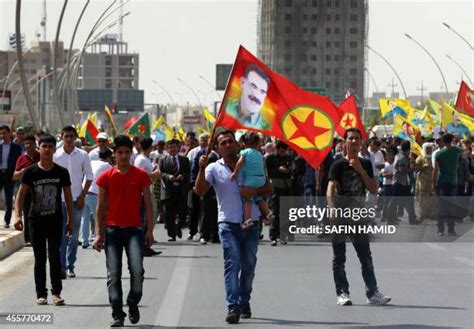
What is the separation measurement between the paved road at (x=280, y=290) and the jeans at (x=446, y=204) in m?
2.85

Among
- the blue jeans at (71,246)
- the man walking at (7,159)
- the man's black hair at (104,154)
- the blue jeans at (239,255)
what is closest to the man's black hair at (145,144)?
the man's black hair at (104,154)

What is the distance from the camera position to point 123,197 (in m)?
11.9

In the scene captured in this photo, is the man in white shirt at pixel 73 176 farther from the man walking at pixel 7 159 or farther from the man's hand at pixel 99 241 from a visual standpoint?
the man walking at pixel 7 159

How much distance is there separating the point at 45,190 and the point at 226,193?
72.8 inches

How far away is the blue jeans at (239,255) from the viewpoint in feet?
39.9

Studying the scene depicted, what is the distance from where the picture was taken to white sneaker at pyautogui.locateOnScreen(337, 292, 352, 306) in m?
13.2

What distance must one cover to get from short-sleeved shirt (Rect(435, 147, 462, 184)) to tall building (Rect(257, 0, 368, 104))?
462 ft

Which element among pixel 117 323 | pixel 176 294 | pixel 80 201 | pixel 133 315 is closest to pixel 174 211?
pixel 80 201

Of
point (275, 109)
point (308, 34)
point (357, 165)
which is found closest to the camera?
point (357, 165)

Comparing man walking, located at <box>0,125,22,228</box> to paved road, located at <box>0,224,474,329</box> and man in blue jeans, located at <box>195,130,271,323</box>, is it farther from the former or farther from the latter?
man in blue jeans, located at <box>195,130,271,323</box>

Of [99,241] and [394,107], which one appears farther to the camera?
[394,107]

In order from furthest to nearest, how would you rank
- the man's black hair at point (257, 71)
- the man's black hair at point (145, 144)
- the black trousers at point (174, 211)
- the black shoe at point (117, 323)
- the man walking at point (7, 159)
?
the man walking at point (7, 159), the black trousers at point (174, 211), the man's black hair at point (145, 144), the man's black hair at point (257, 71), the black shoe at point (117, 323)

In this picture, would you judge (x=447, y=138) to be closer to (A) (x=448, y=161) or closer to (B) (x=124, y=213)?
(A) (x=448, y=161)

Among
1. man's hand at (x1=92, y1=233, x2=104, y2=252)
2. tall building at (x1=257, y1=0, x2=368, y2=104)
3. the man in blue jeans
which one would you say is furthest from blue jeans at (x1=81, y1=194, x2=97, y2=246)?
tall building at (x1=257, y1=0, x2=368, y2=104)
